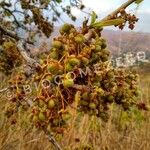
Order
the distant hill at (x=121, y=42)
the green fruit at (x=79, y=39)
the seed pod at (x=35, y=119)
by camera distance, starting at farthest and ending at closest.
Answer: the distant hill at (x=121, y=42) < the seed pod at (x=35, y=119) < the green fruit at (x=79, y=39)

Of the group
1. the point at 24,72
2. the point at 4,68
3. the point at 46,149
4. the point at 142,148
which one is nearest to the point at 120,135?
the point at 142,148

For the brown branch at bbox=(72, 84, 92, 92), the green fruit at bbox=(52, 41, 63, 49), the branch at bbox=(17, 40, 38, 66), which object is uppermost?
the green fruit at bbox=(52, 41, 63, 49)

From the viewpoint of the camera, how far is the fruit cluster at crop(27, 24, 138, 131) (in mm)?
1907

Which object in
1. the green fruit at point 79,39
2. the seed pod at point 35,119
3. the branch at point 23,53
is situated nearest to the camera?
the green fruit at point 79,39

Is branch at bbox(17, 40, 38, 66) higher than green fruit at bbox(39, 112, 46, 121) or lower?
higher

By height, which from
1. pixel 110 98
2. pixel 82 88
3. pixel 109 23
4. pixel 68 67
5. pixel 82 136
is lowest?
pixel 82 136

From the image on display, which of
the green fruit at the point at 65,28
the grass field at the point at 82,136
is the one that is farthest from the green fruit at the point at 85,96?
the grass field at the point at 82,136

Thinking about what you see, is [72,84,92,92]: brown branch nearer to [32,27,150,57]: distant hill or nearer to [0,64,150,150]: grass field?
[32,27,150,57]: distant hill

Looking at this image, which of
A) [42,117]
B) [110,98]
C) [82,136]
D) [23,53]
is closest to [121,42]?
[82,136]

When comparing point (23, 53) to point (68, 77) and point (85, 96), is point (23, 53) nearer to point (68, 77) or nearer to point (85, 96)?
point (85, 96)

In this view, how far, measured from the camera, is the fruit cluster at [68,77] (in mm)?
1907

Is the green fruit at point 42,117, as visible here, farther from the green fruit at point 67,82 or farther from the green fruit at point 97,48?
the green fruit at point 97,48

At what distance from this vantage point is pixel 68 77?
6.13ft

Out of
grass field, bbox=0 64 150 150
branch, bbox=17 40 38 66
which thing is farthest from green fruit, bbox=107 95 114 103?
grass field, bbox=0 64 150 150
